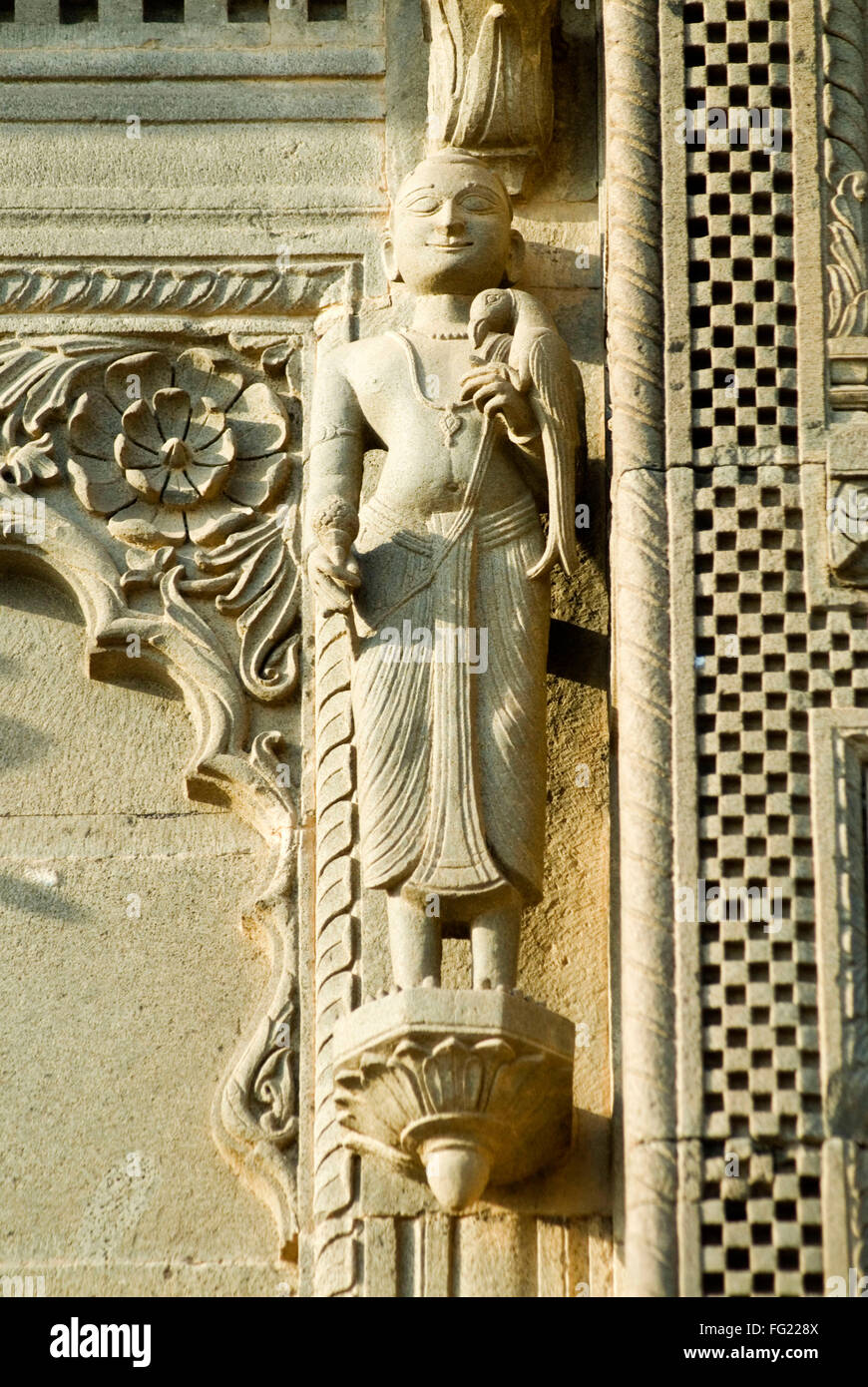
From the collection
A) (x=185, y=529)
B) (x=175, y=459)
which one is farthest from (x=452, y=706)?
(x=175, y=459)

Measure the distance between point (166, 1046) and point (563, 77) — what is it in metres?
2.93

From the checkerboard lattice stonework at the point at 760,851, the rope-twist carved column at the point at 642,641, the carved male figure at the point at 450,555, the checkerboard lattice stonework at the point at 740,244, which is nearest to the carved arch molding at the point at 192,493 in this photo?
the carved male figure at the point at 450,555

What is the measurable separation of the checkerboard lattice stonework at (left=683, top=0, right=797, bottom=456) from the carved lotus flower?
4.04 ft

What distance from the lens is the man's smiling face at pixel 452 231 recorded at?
7.52m

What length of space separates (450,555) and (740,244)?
1.10m

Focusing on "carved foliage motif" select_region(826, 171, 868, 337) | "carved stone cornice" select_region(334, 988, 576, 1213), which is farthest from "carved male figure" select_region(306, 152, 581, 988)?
"carved foliage motif" select_region(826, 171, 868, 337)

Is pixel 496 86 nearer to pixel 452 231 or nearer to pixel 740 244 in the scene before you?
pixel 452 231

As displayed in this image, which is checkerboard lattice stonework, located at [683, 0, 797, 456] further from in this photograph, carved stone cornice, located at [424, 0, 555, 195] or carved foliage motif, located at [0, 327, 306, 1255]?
carved foliage motif, located at [0, 327, 306, 1255]

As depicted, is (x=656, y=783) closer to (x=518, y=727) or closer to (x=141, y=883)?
(x=518, y=727)

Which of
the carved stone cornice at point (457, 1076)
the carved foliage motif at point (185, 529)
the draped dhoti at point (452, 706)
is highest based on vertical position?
the carved foliage motif at point (185, 529)

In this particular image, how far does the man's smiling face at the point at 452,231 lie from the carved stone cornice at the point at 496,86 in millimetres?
317

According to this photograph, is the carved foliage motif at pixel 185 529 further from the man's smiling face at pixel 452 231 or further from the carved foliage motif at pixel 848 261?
the carved foliage motif at pixel 848 261

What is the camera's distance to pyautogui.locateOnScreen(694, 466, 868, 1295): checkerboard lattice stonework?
6512 millimetres

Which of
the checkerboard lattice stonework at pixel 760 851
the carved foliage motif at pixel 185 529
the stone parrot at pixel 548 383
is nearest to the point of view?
the checkerboard lattice stonework at pixel 760 851
